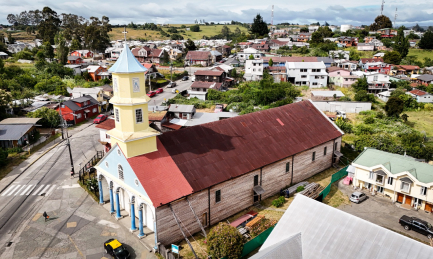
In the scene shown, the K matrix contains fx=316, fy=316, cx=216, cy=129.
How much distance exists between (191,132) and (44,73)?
78.7 m

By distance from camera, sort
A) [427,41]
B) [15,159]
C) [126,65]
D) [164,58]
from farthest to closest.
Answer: [427,41] → [164,58] → [15,159] → [126,65]

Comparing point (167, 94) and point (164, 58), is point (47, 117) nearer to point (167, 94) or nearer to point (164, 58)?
point (167, 94)

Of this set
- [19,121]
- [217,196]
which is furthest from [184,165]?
[19,121]

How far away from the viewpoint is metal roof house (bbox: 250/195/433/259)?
16.3 m

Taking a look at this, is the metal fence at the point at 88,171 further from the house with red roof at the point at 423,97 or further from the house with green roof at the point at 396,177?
the house with red roof at the point at 423,97

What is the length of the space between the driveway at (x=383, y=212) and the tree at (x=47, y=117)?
48.4 m

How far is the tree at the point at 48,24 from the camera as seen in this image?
133750 millimetres

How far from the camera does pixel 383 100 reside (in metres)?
78.1

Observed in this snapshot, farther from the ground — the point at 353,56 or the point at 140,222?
the point at 353,56

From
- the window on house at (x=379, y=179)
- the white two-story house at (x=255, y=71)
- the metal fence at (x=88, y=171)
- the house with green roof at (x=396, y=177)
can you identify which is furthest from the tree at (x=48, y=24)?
the window on house at (x=379, y=179)

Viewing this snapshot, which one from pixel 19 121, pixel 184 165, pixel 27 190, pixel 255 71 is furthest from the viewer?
pixel 255 71

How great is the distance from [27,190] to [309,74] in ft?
240

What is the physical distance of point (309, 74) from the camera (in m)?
86.9

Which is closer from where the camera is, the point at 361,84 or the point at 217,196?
the point at 217,196
